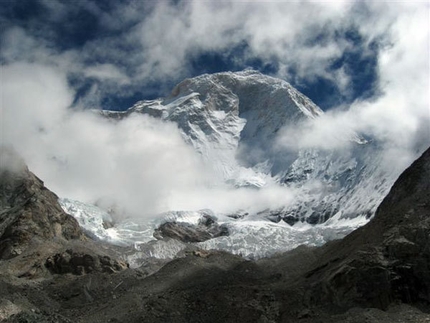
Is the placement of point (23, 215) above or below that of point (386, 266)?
above

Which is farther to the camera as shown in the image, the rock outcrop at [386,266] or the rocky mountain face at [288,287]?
the rock outcrop at [386,266]

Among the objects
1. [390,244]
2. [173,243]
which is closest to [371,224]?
[390,244]

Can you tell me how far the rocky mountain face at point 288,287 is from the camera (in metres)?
47.0

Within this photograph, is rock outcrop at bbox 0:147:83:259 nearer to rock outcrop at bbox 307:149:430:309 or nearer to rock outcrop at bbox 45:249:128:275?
rock outcrop at bbox 45:249:128:275

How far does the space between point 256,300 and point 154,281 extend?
1245 centimetres

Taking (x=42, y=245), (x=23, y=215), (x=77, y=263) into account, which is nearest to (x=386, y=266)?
(x=77, y=263)

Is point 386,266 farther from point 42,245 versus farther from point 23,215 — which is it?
point 23,215

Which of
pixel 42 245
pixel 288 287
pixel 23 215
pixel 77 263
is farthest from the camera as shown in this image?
pixel 23 215

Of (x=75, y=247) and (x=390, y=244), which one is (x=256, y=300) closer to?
(x=390, y=244)

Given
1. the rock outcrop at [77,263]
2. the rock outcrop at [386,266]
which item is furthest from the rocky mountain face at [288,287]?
the rock outcrop at [77,263]

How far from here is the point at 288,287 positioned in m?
54.4

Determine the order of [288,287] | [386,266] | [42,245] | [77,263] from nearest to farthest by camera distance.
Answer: [386,266], [288,287], [77,263], [42,245]

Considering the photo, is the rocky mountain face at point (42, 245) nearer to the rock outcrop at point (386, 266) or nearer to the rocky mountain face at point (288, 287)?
the rocky mountain face at point (288, 287)

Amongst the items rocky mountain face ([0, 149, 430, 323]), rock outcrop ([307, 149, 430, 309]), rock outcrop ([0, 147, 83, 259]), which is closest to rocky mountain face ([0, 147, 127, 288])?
rock outcrop ([0, 147, 83, 259])
